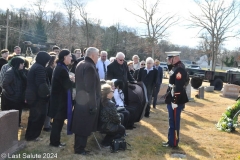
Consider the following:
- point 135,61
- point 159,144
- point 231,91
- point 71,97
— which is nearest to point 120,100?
point 159,144

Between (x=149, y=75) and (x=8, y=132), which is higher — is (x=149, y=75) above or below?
above

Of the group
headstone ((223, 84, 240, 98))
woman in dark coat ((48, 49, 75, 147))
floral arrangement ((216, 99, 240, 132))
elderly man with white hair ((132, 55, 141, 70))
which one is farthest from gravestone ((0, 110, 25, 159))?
headstone ((223, 84, 240, 98))

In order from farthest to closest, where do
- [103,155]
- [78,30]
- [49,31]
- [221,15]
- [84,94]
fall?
[49,31] → [78,30] → [221,15] → [103,155] → [84,94]

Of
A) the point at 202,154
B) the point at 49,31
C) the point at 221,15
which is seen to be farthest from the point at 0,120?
the point at 49,31

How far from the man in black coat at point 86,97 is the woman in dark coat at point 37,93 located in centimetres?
83

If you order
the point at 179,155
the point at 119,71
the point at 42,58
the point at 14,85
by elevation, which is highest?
the point at 42,58

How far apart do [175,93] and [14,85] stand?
10.4ft

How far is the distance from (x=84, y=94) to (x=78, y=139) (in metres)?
0.82

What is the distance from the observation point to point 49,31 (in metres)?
49.9

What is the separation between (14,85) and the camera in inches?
208

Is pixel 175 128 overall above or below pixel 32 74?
below

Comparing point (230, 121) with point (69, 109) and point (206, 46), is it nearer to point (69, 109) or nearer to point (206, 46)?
point (69, 109)

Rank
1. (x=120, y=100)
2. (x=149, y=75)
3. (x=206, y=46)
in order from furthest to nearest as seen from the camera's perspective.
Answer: (x=206, y=46) → (x=149, y=75) → (x=120, y=100)

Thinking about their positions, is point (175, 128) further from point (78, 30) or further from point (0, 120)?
point (78, 30)
